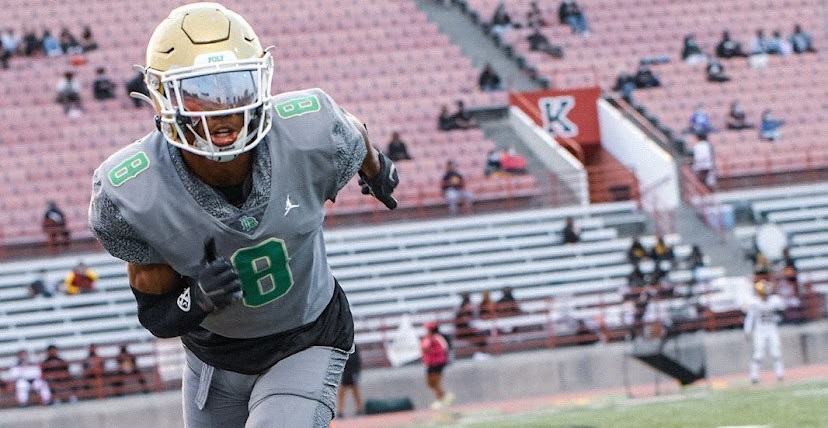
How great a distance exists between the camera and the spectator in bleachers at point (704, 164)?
19047 millimetres

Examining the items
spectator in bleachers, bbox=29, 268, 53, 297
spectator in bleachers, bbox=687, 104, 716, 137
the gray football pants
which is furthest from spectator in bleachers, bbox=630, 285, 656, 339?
the gray football pants

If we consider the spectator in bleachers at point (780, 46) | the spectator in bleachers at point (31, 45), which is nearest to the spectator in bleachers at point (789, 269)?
the spectator in bleachers at point (780, 46)

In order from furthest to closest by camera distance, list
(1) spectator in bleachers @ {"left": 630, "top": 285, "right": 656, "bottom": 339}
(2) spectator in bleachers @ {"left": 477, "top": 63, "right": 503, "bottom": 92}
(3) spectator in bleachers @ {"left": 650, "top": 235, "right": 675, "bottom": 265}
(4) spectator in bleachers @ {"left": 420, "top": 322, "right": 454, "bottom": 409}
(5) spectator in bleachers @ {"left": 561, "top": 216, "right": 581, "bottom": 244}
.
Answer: (2) spectator in bleachers @ {"left": 477, "top": 63, "right": 503, "bottom": 92} → (5) spectator in bleachers @ {"left": 561, "top": 216, "right": 581, "bottom": 244} → (3) spectator in bleachers @ {"left": 650, "top": 235, "right": 675, "bottom": 265} → (1) spectator in bleachers @ {"left": 630, "top": 285, "right": 656, "bottom": 339} → (4) spectator in bleachers @ {"left": 420, "top": 322, "right": 454, "bottom": 409}

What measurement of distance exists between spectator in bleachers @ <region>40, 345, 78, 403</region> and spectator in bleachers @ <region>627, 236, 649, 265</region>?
622 cm

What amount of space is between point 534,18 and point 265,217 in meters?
19.5

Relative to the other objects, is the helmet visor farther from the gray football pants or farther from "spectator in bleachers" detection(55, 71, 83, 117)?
"spectator in bleachers" detection(55, 71, 83, 117)

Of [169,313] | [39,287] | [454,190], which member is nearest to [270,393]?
[169,313]

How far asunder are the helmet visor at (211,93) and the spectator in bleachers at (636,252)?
1355 cm

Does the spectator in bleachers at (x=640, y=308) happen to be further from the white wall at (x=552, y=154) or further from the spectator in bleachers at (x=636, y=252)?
the white wall at (x=552, y=154)

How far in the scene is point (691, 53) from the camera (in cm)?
2220

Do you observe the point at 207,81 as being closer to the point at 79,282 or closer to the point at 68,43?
the point at 79,282

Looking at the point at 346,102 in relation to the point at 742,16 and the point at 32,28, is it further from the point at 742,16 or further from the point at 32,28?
the point at 742,16

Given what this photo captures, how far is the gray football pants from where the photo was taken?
3746mm

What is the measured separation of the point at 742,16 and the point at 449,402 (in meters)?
11.6
